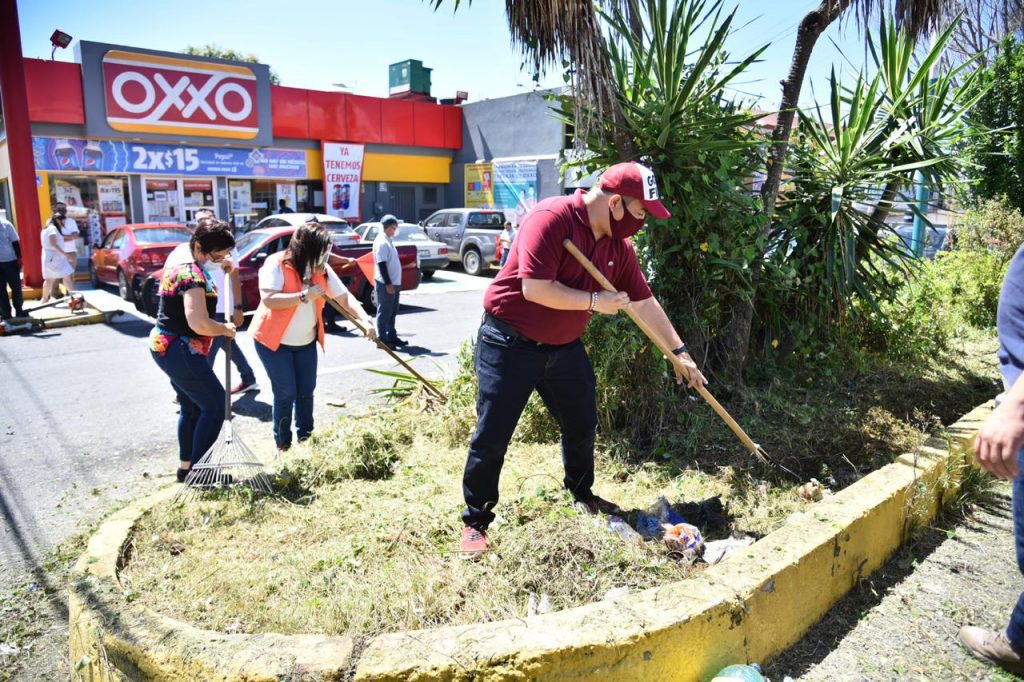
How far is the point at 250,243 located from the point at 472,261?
8008mm

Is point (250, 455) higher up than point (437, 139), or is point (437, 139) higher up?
point (437, 139)

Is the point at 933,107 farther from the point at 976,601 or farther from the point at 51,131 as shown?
the point at 51,131

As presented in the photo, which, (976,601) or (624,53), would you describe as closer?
(976,601)

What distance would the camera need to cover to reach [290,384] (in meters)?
5.11

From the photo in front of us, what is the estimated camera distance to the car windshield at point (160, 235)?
45.5 ft

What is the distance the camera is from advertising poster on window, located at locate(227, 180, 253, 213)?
21.2 m

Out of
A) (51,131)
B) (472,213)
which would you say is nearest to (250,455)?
(472,213)

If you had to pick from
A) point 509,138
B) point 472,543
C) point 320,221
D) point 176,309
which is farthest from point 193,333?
point 509,138

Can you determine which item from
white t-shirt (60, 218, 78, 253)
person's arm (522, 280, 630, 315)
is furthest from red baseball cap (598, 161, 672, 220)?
white t-shirt (60, 218, 78, 253)

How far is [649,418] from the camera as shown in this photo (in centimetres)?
479

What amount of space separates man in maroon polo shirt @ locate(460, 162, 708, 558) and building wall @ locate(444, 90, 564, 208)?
18954 millimetres

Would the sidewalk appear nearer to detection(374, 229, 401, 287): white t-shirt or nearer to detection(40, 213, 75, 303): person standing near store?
detection(374, 229, 401, 287): white t-shirt

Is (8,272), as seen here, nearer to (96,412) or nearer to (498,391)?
(96,412)

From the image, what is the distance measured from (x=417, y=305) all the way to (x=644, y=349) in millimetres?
9649
